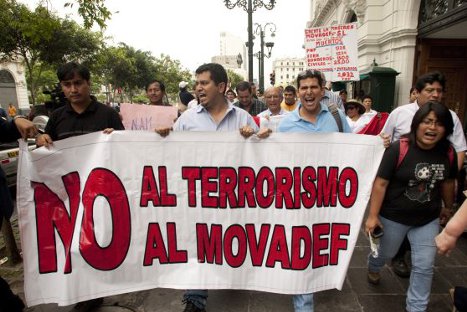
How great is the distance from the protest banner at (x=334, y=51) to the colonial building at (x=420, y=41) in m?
2.44

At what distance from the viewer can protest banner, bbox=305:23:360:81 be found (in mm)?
6727

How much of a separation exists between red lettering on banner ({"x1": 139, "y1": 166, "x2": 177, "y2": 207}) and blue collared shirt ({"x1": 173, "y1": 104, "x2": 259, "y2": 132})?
0.41m

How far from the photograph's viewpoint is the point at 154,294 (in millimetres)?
2984

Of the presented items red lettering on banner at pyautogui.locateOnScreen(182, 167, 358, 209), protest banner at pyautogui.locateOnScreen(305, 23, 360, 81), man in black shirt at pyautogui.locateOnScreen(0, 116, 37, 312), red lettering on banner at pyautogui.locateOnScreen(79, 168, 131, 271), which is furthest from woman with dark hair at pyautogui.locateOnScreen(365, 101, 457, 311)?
protest banner at pyautogui.locateOnScreen(305, 23, 360, 81)

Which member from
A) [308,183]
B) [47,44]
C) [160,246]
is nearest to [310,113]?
[308,183]

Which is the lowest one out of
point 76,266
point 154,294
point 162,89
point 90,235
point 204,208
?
point 154,294

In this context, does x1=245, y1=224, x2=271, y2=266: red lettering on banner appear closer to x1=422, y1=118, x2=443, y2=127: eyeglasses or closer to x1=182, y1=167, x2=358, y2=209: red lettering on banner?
x1=182, y1=167, x2=358, y2=209: red lettering on banner

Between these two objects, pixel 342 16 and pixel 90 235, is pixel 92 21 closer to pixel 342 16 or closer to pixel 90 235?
pixel 90 235

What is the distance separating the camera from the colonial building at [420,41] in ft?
28.4

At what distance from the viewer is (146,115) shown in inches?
182

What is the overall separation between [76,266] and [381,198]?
226cm

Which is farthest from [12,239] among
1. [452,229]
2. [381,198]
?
[452,229]

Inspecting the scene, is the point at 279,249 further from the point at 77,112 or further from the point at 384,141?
the point at 77,112

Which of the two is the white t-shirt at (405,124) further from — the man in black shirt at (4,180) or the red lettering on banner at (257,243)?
the man in black shirt at (4,180)
